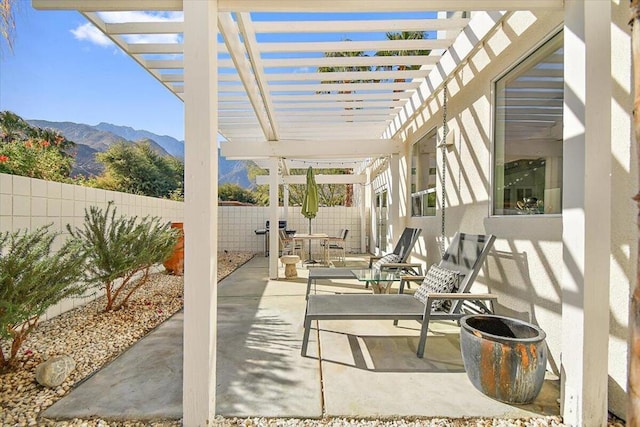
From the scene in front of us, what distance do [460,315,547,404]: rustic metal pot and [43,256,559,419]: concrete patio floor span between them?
10 cm

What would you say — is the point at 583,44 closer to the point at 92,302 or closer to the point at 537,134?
the point at 537,134

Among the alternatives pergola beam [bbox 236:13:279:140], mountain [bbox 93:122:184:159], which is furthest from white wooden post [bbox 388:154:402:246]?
mountain [bbox 93:122:184:159]

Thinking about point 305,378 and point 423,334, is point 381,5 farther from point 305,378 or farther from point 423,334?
point 305,378

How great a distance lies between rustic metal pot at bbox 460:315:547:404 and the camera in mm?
1933

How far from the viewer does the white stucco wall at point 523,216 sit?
1.94 meters

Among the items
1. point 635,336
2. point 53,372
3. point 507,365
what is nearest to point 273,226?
point 53,372

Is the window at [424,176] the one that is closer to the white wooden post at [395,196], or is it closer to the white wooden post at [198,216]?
the white wooden post at [395,196]

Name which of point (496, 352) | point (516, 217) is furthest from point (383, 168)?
point (496, 352)

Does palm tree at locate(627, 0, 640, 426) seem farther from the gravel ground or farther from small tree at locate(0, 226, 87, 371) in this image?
small tree at locate(0, 226, 87, 371)

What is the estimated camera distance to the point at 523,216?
288 cm

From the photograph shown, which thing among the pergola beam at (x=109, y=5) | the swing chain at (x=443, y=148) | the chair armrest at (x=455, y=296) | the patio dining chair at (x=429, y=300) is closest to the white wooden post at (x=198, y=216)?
the pergola beam at (x=109, y=5)

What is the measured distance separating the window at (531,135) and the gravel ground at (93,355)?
1651mm

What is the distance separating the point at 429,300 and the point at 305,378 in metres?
1.19

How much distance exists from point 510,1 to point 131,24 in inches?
137
